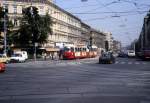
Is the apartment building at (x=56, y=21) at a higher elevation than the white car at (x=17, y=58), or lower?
higher

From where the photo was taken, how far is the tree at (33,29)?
8350 centimetres

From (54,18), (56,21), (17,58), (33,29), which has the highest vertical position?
(54,18)

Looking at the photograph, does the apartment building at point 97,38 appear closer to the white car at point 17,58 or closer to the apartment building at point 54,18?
the apartment building at point 54,18

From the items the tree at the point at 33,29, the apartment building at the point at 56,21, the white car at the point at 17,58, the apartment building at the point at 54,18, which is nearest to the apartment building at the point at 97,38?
the apartment building at the point at 56,21

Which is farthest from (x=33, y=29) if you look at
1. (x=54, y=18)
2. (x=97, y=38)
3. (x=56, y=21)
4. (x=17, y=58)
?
(x=97, y=38)

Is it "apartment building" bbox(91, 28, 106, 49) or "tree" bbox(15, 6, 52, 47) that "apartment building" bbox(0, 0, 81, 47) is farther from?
"apartment building" bbox(91, 28, 106, 49)

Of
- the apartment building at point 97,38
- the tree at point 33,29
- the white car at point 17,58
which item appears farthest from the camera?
the apartment building at point 97,38

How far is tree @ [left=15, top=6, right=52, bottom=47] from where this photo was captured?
83.5 meters

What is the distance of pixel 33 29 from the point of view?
83.9 meters

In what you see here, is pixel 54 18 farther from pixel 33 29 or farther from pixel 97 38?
pixel 97 38

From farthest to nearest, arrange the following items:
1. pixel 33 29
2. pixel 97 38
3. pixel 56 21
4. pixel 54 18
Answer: pixel 97 38, pixel 56 21, pixel 54 18, pixel 33 29

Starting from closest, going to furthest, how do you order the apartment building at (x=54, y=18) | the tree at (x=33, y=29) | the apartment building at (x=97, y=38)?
the tree at (x=33, y=29) < the apartment building at (x=54, y=18) < the apartment building at (x=97, y=38)

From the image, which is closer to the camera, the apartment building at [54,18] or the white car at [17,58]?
the white car at [17,58]

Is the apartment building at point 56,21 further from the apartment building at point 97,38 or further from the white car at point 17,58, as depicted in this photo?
the white car at point 17,58
